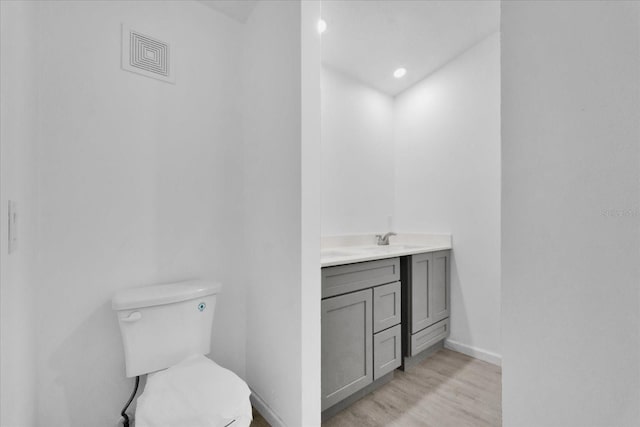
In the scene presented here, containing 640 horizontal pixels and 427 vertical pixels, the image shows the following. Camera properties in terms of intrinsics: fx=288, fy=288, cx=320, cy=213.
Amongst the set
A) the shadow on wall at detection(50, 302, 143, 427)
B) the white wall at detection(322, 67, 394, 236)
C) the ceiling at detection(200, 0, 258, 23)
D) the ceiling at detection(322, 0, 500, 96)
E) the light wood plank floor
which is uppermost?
the ceiling at detection(322, 0, 500, 96)

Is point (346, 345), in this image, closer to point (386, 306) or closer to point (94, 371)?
point (386, 306)

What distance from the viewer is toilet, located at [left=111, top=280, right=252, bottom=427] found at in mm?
960

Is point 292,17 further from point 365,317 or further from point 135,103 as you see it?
point 365,317

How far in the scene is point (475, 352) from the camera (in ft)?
7.37

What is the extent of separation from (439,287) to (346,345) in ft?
3.59

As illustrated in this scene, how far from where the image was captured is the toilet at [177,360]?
37.8 inches

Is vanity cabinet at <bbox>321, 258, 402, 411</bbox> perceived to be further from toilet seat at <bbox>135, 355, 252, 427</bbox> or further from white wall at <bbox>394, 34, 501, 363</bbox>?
white wall at <bbox>394, 34, 501, 363</bbox>

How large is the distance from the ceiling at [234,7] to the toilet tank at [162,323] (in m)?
1.57

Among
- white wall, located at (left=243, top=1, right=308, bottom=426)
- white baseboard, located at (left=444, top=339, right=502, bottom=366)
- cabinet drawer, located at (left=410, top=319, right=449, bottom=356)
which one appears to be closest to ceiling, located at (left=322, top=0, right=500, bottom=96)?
white wall, located at (left=243, top=1, right=308, bottom=426)

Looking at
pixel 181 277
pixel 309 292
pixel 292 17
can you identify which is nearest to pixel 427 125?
pixel 292 17

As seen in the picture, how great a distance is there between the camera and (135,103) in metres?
1.43

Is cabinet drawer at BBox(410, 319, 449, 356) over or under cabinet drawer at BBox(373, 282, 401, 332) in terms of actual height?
under

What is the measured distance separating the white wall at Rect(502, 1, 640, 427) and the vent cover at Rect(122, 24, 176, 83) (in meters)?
1.55

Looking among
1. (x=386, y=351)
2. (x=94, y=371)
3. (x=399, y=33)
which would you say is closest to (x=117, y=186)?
(x=94, y=371)
